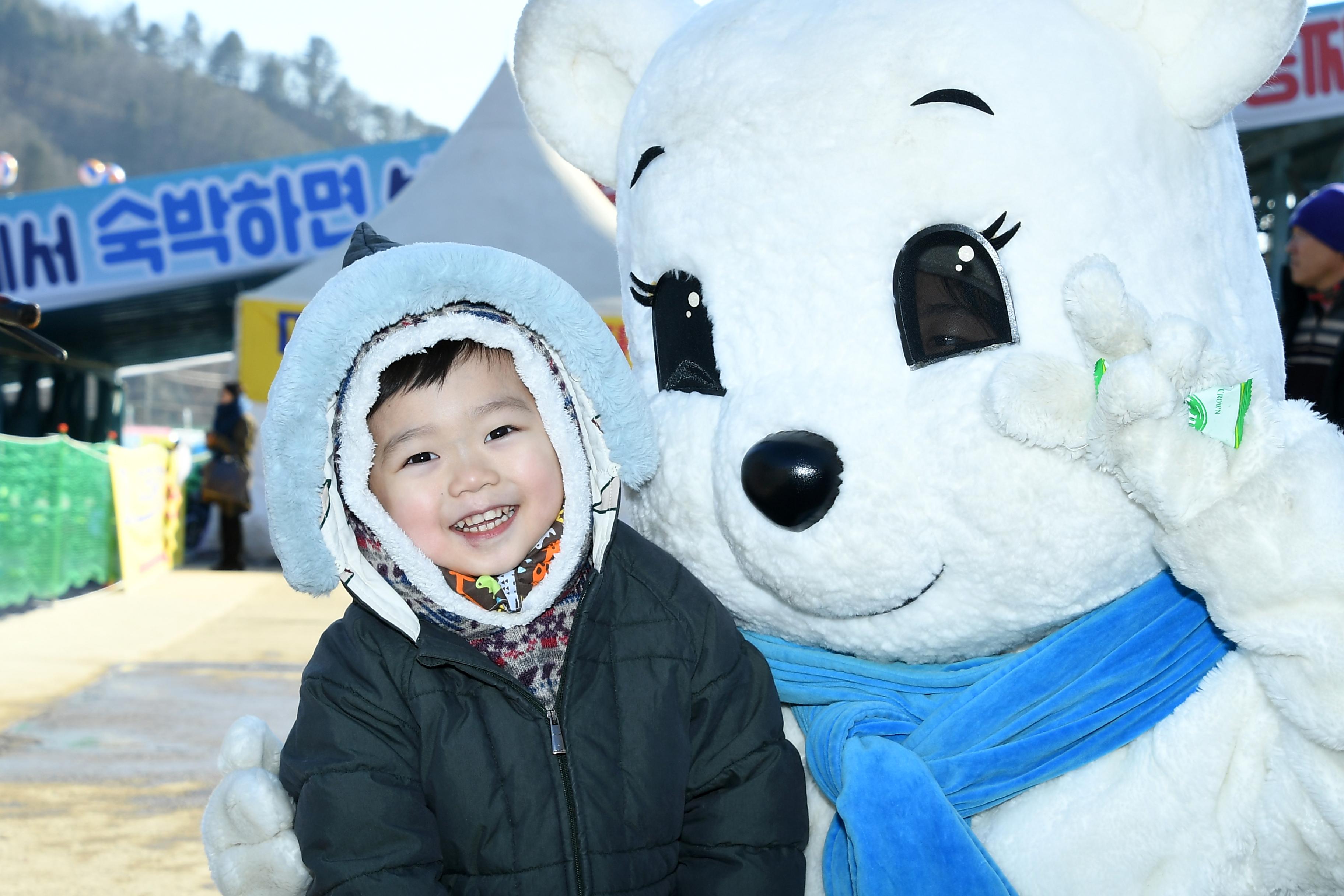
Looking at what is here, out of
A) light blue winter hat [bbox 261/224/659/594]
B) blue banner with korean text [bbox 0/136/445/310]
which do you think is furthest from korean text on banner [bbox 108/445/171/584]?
light blue winter hat [bbox 261/224/659/594]

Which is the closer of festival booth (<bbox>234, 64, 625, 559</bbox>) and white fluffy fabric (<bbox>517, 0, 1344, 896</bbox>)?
white fluffy fabric (<bbox>517, 0, 1344, 896</bbox>)

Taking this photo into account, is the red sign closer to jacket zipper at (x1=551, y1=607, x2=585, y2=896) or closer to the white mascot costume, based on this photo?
the white mascot costume

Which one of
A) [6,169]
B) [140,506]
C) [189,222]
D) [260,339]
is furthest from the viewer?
[6,169]

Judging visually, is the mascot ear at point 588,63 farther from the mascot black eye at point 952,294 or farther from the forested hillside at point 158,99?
the forested hillside at point 158,99

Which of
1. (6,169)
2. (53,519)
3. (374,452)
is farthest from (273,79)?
(374,452)

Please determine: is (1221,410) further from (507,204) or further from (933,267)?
(507,204)

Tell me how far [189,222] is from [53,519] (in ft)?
27.6

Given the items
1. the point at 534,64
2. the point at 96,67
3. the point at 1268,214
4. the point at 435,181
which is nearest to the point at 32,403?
the point at 435,181

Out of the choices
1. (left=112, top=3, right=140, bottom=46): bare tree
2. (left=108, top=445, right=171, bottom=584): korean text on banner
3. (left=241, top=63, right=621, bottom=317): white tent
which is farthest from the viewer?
(left=112, top=3, right=140, bottom=46): bare tree

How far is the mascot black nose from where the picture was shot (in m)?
1.37

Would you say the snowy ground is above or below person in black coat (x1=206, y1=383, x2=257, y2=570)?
below

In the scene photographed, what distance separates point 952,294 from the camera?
4.68 ft

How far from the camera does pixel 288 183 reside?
14.5m

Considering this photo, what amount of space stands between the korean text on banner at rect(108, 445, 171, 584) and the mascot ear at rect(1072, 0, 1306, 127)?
25.9 feet
